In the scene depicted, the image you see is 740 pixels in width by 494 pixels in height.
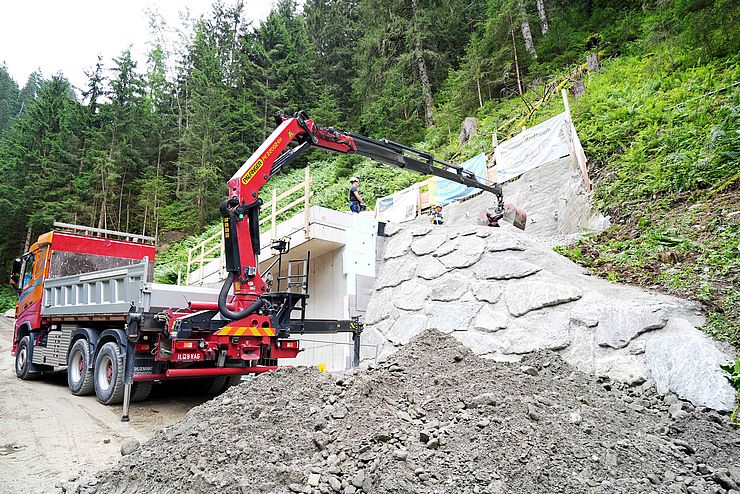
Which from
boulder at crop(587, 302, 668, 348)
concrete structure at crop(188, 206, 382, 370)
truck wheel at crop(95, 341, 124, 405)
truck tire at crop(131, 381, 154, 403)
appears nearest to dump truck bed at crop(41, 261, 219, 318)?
truck wheel at crop(95, 341, 124, 405)

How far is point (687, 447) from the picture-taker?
3.19m

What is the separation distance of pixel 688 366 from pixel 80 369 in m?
8.89

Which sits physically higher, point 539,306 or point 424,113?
point 424,113

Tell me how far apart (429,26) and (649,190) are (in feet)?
72.6

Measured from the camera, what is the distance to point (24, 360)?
9.37 m

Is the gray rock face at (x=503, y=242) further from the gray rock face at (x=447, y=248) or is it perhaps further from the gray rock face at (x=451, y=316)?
the gray rock face at (x=451, y=316)

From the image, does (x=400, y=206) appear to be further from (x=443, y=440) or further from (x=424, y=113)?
(x=424, y=113)

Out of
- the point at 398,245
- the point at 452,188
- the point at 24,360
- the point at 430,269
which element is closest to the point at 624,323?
the point at 430,269

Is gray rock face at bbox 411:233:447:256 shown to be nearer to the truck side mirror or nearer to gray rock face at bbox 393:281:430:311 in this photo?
gray rock face at bbox 393:281:430:311

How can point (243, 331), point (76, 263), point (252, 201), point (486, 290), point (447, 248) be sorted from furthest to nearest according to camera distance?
point (76, 263) < point (447, 248) < point (486, 290) < point (252, 201) < point (243, 331)

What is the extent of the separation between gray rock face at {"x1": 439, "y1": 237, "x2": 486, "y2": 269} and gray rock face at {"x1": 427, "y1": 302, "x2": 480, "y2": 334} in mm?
886

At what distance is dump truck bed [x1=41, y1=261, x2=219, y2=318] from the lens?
6.27 metres

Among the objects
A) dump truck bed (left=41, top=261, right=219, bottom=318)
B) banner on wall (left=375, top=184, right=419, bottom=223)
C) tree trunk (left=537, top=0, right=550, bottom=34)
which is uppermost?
tree trunk (left=537, top=0, right=550, bottom=34)

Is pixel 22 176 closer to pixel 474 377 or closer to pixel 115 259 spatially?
pixel 115 259
